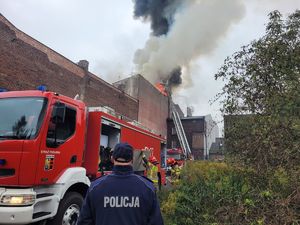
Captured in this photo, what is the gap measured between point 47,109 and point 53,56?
17.8 metres

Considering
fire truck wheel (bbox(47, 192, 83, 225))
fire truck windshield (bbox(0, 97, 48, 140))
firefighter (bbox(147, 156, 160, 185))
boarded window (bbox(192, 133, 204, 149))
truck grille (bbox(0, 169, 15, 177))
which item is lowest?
fire truck wheel (bbox(47, 192, 83, 225))

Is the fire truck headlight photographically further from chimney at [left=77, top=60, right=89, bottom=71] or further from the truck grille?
chimney at [left=77, top=60, right=89, bottom=71]

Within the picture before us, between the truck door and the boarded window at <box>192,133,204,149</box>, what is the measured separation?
44.2 metres

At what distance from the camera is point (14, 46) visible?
1859 cm

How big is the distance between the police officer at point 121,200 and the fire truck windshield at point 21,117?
2963 mm

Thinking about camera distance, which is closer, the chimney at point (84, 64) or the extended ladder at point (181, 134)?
the chimney at point (84, 64)

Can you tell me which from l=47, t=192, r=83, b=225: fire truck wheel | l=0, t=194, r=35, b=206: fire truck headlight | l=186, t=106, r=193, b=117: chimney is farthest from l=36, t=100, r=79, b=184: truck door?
l=186, t=106, r=193, b=117: chimney

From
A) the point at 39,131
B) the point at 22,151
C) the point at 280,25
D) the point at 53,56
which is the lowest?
the point at 22,151

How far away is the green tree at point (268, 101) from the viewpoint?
616 cm

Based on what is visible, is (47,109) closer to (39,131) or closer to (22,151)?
(39,131)

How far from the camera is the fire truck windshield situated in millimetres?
5277

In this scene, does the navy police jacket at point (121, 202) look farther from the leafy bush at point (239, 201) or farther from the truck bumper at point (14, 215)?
the leafy bush at point (239, 201)

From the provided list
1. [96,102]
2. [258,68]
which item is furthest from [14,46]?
[258,68]

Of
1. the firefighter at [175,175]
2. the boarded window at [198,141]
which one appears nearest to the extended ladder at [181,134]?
the boarded window at [198,141]
